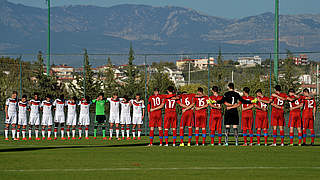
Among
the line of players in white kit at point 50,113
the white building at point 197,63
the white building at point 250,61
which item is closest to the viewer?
the line of players in white kit at point 50,113

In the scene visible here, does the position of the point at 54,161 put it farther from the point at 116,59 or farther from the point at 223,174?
the point at 116,59

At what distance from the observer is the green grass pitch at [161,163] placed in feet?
43.3

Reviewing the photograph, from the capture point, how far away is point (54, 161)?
15555 mm

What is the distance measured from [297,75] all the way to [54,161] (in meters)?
16.7

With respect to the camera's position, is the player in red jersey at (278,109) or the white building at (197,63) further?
the white building at (197,63)

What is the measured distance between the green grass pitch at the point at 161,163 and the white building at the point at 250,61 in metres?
9.13

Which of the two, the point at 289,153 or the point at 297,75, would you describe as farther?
the point at 297,75

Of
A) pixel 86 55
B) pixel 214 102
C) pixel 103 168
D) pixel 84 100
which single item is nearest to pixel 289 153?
pixel 214 102

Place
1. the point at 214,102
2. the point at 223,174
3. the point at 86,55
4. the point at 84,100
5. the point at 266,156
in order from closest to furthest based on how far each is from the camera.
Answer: the point at 223,174 → the point at 266,156 → the point at 214,102 → the point at 84,100 → the point at 86,55

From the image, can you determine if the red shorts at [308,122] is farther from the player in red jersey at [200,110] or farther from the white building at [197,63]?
the white building at [197,63]

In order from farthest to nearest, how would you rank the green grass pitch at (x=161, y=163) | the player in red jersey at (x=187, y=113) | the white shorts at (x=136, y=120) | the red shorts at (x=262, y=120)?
the white shorts at (x=136, y=120) < the red shorts at (x=262, y=120) < the player in red jersey at (x=187, y=113) < the green grass pitch at (x=161, y=163)

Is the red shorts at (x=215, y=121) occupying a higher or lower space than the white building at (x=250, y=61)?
lower

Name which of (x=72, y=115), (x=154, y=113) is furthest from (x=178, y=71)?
(x=154, y=113)

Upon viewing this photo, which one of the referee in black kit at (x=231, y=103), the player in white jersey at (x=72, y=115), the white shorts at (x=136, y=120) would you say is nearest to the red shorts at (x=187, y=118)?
the referee in black kit at (x=231, y=103)
